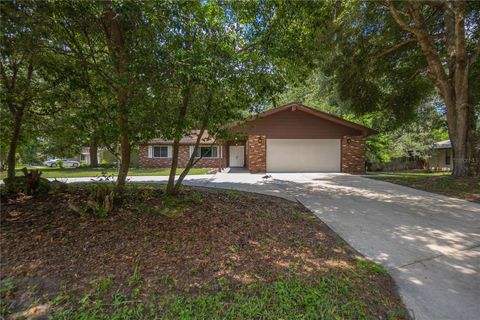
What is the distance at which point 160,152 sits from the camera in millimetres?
18016

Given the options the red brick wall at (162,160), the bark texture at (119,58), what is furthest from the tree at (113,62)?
the red brick wall at (162,160)

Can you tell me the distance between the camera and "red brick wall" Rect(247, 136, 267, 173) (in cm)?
1354

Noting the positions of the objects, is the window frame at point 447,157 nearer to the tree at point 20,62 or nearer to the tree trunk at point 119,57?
the tree trunk at point 119,57

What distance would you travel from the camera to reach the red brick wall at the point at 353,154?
14.0 metres

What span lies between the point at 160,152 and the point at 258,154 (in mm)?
8639

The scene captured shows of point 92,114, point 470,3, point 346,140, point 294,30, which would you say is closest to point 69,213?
point 92,114

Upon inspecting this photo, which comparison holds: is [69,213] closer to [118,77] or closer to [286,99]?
[118,77]

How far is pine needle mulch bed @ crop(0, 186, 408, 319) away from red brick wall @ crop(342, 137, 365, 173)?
11494mm

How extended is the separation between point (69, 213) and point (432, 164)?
3143 centimetres

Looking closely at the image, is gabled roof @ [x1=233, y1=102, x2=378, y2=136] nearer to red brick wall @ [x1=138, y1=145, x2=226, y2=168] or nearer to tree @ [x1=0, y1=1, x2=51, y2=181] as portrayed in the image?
red brick wall @ [x1=138, y1=145, x2=226, y2=168]

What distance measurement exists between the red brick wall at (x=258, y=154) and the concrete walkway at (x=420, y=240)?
6878 mm

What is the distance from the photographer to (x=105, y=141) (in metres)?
3.72

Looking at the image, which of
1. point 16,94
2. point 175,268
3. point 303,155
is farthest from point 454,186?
point 16,94

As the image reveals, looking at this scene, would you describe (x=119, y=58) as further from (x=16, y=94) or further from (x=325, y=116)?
(x=325, y=116)
